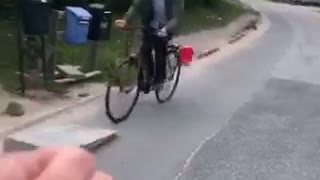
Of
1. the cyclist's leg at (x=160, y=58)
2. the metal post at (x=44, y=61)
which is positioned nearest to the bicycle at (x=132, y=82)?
the cyclist's leg at (x=160, y=58)

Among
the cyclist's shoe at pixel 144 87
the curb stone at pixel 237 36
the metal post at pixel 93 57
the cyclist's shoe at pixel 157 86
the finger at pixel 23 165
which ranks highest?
the finger at pixel 23 165

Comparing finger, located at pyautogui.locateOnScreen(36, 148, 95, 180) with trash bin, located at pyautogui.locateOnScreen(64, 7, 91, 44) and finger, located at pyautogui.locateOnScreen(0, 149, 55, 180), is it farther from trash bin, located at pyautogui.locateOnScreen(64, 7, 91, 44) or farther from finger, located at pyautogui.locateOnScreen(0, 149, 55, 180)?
trash bin, located at pyautogui.locateOnScreen(64, 7, 91, 44)

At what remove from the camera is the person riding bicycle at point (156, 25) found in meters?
9.72

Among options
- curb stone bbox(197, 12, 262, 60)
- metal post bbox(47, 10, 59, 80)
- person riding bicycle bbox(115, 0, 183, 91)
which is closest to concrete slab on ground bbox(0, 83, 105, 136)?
Result: metal post bbox(47, 10, 59, 80)

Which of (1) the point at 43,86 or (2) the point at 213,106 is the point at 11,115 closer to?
(1) the point at 43,86

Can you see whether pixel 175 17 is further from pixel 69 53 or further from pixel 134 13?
pixel 69 53

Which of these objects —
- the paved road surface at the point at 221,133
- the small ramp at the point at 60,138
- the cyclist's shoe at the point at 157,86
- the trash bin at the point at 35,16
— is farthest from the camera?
the cyclist's shoe at the point at 157,86

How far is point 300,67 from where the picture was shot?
17062 millimetres

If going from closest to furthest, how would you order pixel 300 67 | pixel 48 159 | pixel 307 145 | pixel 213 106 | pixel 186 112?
pixel 48 159 < pixel 307 145 < pixel 186 112 < pixel 213 106 < pixel 300 67

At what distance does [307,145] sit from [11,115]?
3245 millimetres

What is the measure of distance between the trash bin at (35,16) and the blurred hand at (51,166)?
7676 mm

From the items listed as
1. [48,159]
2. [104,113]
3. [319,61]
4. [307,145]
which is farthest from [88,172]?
[319,61]

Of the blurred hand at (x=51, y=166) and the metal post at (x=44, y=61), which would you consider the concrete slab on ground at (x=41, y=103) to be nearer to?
the metal post at (x=44, y=61)

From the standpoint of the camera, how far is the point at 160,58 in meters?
10.1
